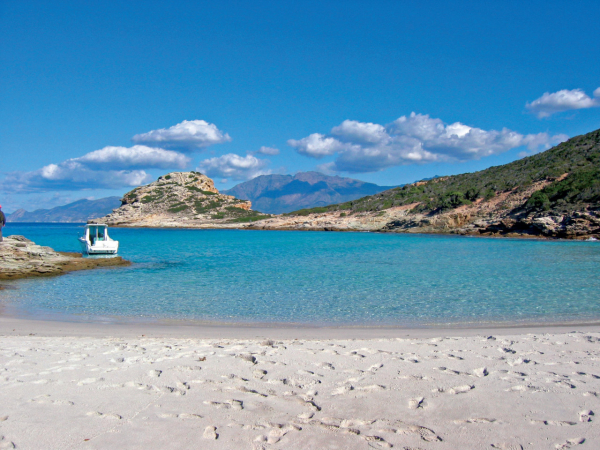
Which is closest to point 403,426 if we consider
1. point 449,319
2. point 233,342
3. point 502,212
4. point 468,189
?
point 233,342

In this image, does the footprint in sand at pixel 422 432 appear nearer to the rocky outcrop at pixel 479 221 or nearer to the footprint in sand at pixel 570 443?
the footprint in sand at pixel 570 443

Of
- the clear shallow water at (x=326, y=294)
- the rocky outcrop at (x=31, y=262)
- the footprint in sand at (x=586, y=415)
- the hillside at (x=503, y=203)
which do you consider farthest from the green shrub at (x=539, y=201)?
the footprint in sand at (x=586, y=415)

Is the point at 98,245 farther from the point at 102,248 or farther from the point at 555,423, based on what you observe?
the point at 555,423

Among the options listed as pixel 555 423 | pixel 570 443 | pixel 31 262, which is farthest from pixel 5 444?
pixel 31 262

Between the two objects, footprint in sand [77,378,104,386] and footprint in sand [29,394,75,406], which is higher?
footprint in sand [29,394,75,406]

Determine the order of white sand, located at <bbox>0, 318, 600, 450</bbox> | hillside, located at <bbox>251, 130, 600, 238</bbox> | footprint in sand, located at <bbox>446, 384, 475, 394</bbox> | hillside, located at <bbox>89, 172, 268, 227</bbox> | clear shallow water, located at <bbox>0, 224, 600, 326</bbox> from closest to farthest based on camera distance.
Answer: white sand, located at <bbox>0, 318, 600, 450</bbox> < footprint in sand, located at <bbox>446, 384, 475, 394</bbox> < clear shallow water, located at <bbox>0, 224, 600, 326</bbox> < hillside, located at <bbox>251, 130, 600, 238</bbox> < hillside, located at <bbox>89, 172, 268, 227</bbox>

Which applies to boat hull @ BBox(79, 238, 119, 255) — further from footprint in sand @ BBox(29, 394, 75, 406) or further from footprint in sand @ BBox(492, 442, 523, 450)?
footprint in sand @ BBox(492, 442, 523, 450)

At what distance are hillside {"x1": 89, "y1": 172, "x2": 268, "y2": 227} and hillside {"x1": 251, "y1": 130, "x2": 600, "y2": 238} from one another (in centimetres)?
2921

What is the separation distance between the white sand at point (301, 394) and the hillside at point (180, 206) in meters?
92.1

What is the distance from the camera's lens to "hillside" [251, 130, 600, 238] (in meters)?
42.2

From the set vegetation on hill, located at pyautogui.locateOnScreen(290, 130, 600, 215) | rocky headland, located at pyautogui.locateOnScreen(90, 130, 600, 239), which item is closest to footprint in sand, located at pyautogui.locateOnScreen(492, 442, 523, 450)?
rocky headland, located at pyautogui.locateOnScreen(90, 130, 600, 239)

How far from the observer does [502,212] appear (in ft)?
169

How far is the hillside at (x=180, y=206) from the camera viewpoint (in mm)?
104875

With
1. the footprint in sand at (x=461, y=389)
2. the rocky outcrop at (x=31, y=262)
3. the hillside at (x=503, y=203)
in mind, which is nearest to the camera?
the footprint in sand at (x=461, y=389)
